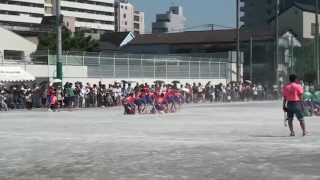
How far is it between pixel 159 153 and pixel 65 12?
494ft

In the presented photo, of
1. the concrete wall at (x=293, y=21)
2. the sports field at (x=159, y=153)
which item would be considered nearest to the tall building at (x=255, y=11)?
the concrete wall at (x=293, y=21)

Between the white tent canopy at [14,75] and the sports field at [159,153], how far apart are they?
23.2 m

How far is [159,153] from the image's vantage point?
15141mm

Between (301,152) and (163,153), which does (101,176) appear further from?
(301,152)

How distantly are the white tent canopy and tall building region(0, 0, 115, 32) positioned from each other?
98442 millimetres

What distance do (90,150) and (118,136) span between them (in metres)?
3.94

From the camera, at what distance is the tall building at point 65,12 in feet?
514

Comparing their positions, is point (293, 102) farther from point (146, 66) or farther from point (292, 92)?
point (146, 66)

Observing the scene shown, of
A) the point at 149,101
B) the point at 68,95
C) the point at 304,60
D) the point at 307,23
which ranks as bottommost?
the point at 149,101

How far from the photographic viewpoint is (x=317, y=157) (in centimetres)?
1416

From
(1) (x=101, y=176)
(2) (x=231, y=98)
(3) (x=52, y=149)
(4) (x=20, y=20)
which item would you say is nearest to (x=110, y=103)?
(2) (x=231, y=98)

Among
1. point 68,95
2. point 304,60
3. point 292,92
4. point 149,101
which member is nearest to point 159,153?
point 292,92

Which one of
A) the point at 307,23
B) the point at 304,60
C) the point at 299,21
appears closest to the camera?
the point at 304,60

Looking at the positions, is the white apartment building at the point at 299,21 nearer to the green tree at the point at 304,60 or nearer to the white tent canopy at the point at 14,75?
the green tree at the point at 304,60
